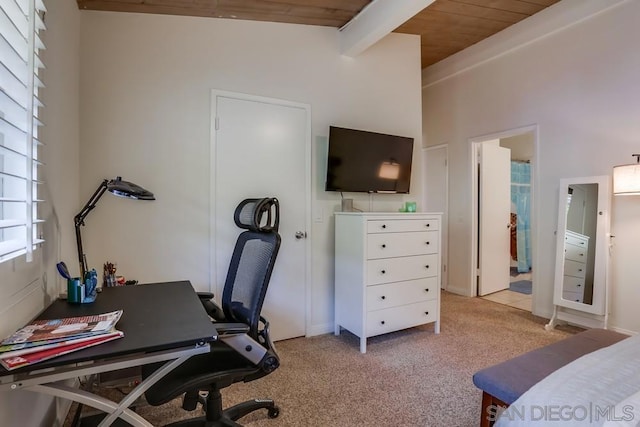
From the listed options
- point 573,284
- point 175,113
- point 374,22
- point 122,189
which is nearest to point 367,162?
point 374,22

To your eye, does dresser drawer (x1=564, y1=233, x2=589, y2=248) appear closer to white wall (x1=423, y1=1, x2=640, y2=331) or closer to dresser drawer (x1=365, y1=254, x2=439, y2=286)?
white wall (x1=423, y1=1, x2=640, y2=331)

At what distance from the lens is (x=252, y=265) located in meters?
1.64

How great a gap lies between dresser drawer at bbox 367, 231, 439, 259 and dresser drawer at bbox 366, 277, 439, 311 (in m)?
0.26

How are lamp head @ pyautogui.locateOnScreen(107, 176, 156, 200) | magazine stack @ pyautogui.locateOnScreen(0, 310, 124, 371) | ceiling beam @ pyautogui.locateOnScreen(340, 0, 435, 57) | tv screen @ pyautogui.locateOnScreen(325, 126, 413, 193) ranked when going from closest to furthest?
magazine stack @ pyautogui.locateOnScreen(0, 310, 124, 371) → lamp head @ pyautogui.locateOnScreen(107, 176, 156, 200) → ceiling beam @ pyautogui.locateOnScreen(340, 0, 435, 57) → tv screen @ pyautogui.locateOnScreen(325, 126, 413, 193)

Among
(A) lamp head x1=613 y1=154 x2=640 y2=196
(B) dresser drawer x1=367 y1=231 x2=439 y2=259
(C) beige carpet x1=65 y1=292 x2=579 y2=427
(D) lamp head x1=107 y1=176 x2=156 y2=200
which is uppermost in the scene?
(A) lamp head x1=613 y1=154 x2=640 y2=196

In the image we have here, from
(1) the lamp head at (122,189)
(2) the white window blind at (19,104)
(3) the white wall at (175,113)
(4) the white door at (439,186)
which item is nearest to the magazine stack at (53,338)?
(2) the white window blind at (19,104)

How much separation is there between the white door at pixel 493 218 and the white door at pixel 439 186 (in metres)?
0.43

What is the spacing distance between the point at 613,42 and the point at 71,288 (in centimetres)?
434

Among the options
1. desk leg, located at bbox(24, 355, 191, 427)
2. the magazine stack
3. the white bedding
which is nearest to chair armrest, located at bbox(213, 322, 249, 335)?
desk leg, located at bbox(24, 355, 191, 427)

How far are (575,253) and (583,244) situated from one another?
108 millimetres

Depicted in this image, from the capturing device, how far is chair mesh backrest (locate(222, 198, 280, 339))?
146 centimetres

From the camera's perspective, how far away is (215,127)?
253 centimetres

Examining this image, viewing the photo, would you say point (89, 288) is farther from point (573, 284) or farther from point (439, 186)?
point (439, 186)

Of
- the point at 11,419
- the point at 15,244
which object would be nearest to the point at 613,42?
the point at 15,244
